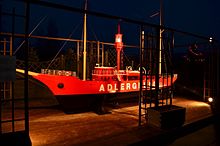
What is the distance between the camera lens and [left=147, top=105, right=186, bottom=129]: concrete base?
232 inches

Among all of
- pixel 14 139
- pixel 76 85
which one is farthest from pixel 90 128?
pixel 14 139

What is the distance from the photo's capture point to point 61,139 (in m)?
5.16

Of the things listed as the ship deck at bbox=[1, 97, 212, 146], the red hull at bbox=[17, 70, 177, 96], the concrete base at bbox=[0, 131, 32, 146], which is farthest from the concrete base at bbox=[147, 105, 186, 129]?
the concrete base at bbox=[0, 131, 32, 146]

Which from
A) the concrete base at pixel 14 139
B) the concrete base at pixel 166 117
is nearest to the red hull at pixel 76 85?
the concrete base at pixel 166 117

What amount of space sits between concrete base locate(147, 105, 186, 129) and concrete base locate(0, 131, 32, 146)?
3.64 meters

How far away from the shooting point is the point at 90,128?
6129 millimetres

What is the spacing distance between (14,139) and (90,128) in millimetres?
2726

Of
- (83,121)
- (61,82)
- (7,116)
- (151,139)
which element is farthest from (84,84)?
(151,139)

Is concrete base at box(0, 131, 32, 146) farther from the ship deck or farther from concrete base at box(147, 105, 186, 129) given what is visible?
concrete base at box(147, 105, 186, 129)

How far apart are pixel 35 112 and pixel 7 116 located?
1101 mm

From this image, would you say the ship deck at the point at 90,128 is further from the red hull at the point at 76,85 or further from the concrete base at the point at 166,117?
the red hull at the point at 76,85

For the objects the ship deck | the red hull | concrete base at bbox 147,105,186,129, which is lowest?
the ship deck

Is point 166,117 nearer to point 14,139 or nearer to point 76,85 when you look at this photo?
point 76,85

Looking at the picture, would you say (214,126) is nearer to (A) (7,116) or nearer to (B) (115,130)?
(B) (115,130)
